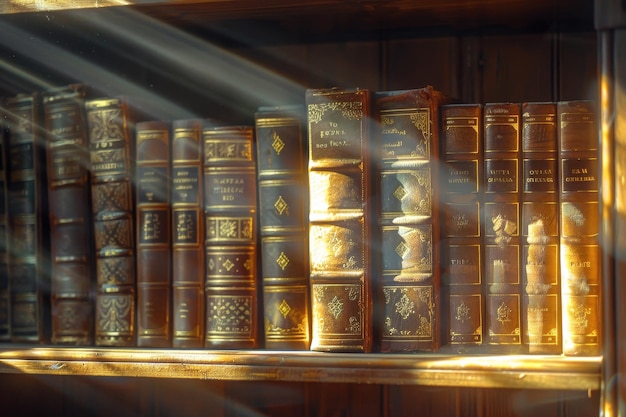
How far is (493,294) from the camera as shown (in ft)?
3.56

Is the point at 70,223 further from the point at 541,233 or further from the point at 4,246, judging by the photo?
the point at 541,233

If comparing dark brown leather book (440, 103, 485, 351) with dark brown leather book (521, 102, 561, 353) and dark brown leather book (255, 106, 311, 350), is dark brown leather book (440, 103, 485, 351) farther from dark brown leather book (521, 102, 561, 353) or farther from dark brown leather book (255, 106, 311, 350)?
dark brown leather book (255, 106, 311, 350)

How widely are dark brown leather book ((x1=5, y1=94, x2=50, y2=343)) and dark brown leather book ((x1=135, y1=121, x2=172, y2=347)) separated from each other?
150 mm

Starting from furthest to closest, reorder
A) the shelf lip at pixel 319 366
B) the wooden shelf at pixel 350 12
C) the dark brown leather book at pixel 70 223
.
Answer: the dark brown leather book at pixel 70 223 < the wooden shelf at pixel 350 12 < the shelf lip at pixel 319 366

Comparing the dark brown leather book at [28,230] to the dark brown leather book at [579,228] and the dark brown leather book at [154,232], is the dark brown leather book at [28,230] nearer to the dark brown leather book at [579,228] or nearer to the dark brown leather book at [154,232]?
the dark brown leather book at [154,232]

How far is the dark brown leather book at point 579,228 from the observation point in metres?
1.04

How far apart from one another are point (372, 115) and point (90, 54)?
0.51m

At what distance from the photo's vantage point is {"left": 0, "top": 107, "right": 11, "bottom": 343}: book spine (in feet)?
4.08

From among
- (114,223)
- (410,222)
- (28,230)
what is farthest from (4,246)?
(410,222)

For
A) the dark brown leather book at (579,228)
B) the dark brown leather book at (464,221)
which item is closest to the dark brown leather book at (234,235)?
the dark brown leather book at (464,221)

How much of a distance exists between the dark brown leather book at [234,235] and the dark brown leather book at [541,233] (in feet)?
1.11

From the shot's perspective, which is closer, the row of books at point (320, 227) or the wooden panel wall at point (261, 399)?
the row of books at point (320, 227)

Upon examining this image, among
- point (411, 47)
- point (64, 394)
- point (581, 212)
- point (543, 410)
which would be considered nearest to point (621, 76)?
point (581, 212)

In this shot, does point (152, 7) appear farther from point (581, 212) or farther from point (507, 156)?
point (581, 212)
